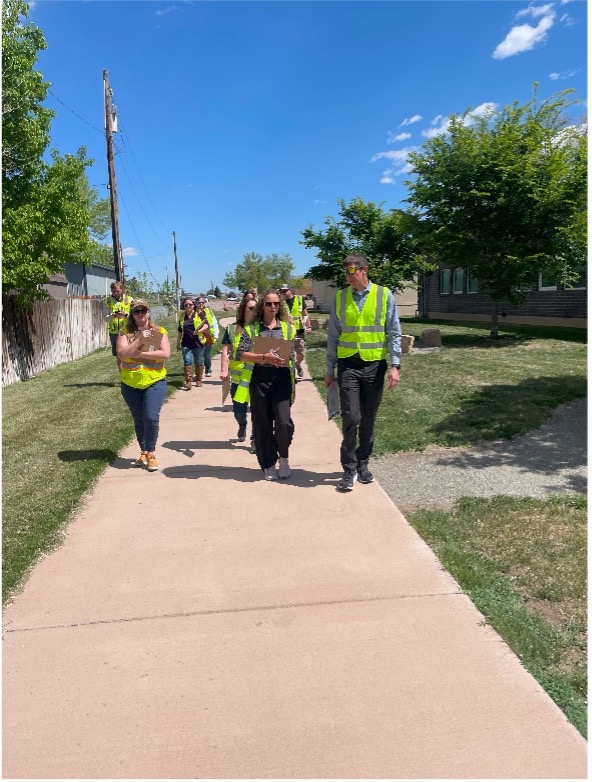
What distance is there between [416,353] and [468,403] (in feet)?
20.5

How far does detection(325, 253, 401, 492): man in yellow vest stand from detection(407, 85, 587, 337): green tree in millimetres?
10374

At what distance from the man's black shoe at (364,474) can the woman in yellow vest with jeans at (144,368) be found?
2015 mm

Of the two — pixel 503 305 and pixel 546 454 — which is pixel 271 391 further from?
pixel 503 305

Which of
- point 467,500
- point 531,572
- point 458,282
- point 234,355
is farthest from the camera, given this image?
point 458,282

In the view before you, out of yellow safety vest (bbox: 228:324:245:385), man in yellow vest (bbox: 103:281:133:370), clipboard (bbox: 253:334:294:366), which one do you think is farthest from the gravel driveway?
man in yellow vest (bbox: 103:281:133:370)

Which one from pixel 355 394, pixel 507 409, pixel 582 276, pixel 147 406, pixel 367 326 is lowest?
pixel 507 409

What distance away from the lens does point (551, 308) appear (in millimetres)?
21562

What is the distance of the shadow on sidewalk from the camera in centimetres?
543

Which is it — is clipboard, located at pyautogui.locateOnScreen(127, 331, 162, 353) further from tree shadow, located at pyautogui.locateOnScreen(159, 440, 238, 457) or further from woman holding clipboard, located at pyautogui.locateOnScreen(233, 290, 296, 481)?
tree shadow, located at pyautogui.locateOnScreen(159, 440, 238, 457)

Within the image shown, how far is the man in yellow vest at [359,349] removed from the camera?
4977 mm

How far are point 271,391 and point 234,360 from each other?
1.26 m

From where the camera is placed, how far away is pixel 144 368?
5844 mm

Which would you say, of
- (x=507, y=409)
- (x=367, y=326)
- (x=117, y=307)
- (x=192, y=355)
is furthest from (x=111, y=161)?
(x=367, y=326)

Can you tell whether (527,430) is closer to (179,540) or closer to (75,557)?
(179,540)
